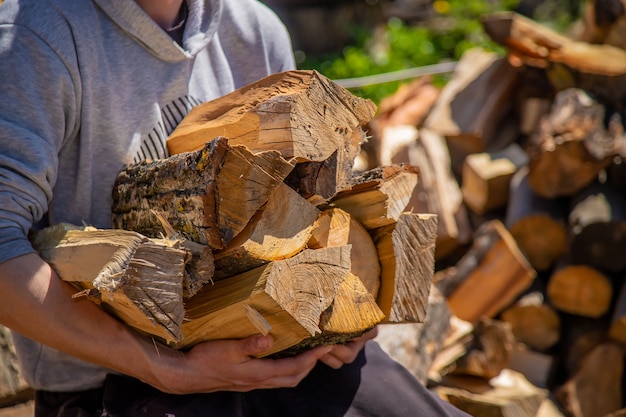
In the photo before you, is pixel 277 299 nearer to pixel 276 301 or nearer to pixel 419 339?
pixel 276 301

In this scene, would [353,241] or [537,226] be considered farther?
[537,226]

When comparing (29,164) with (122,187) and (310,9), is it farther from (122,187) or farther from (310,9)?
(310,9)

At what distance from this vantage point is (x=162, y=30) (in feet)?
4.96

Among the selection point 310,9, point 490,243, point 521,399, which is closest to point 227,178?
point 521,399

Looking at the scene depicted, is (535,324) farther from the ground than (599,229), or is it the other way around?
(599,229)

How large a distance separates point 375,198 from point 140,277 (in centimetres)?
55

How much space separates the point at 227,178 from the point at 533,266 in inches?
89.1

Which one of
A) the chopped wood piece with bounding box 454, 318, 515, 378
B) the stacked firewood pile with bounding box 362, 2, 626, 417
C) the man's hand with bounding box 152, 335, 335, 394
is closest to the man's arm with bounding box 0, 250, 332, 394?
the man's hand with bounding box 152, 335, 335, 394

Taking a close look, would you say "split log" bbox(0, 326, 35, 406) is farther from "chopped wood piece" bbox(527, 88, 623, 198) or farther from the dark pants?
"chopped wood piece" bbox(527, 88, 623, 198)

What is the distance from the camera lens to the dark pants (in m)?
1.45

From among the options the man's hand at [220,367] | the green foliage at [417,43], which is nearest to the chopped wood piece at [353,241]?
the man's hand at [220,367]

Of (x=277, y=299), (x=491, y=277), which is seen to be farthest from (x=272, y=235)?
(x=491, y=277)

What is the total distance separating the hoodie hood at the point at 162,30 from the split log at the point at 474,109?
2.19 m

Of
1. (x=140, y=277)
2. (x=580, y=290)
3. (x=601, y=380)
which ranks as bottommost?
(x=601, y=380)
